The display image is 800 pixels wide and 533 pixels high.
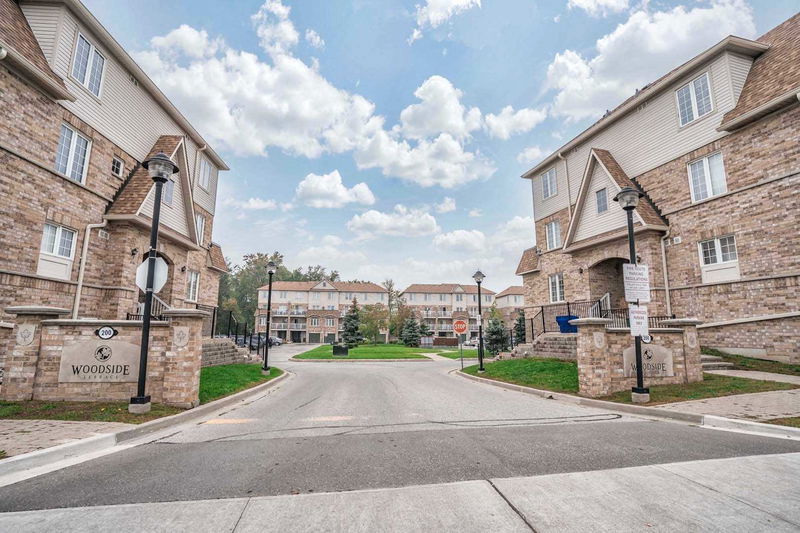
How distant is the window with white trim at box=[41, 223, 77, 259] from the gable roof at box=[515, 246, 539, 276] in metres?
23.6

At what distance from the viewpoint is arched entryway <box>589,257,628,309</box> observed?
739 inches

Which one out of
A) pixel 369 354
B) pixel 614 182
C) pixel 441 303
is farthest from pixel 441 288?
pixel 614 182

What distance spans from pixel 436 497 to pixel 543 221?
23.4 m

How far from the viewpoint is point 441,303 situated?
232 ft

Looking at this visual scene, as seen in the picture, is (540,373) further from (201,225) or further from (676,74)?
(201,225)

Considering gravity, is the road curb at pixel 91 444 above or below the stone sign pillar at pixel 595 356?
below

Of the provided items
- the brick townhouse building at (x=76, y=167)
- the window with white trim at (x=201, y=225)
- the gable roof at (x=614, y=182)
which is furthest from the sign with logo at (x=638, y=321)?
the window with white trim at (x=201, y=225)

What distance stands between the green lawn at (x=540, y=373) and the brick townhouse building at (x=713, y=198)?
3.74m

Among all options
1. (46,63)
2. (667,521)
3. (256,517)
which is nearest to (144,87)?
(46,63)

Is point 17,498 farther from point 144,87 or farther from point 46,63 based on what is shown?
point 144,87

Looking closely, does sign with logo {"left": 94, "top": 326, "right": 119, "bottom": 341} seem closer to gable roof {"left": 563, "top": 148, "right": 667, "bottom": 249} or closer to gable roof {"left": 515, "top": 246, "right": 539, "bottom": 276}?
gable roof {"left": 563, "top": 148, "right": 667, "bottom": 249}

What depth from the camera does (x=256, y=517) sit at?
3.16 metres

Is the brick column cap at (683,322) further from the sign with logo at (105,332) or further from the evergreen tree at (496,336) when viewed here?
the evergreen tree at (496,336)

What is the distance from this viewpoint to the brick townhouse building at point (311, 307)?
214 feet
